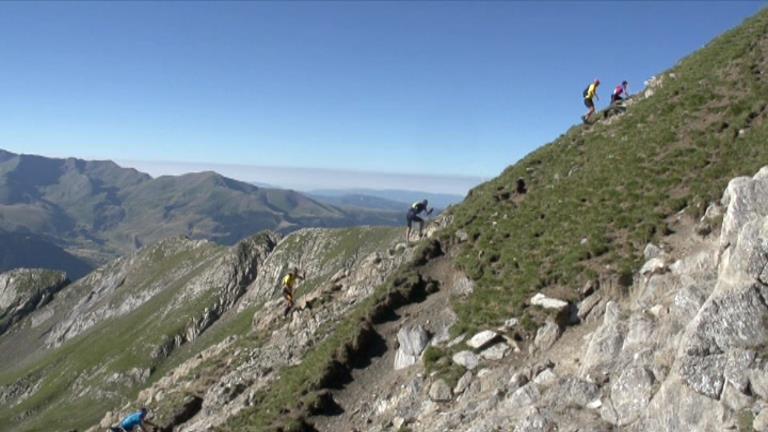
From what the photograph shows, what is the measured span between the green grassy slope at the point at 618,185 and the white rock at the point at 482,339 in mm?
960

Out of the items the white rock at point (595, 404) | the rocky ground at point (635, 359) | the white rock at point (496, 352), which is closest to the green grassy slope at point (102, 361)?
the rocky ground at point (635, 359)

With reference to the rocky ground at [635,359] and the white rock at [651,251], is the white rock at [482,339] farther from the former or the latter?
the white rock at [651,251]

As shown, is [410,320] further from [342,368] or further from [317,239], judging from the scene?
[317,239]

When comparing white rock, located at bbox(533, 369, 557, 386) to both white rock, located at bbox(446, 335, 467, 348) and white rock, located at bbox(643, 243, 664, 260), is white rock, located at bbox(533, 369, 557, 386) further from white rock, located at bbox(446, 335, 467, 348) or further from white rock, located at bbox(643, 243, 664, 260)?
white rock, located at bbox(643, 243, 664, 260)

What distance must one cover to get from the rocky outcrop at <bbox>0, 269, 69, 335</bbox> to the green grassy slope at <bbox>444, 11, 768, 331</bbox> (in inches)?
7613

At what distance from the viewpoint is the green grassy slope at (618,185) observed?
27.2 meters

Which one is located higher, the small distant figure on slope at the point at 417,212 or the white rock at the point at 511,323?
the small distant figure on slope at the point at 417,212

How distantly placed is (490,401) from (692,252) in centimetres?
997

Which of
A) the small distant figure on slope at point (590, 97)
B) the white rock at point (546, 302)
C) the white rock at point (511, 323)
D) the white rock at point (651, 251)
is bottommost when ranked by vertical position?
the white rock at point (511, 323)

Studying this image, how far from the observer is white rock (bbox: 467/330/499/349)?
2603 centimetres

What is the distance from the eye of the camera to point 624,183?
31625 millimetres

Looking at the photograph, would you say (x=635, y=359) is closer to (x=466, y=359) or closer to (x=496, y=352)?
(x=496, y=352)

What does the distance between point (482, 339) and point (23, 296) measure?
209130mm

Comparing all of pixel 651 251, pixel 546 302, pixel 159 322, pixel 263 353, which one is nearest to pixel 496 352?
pixel 546 302
